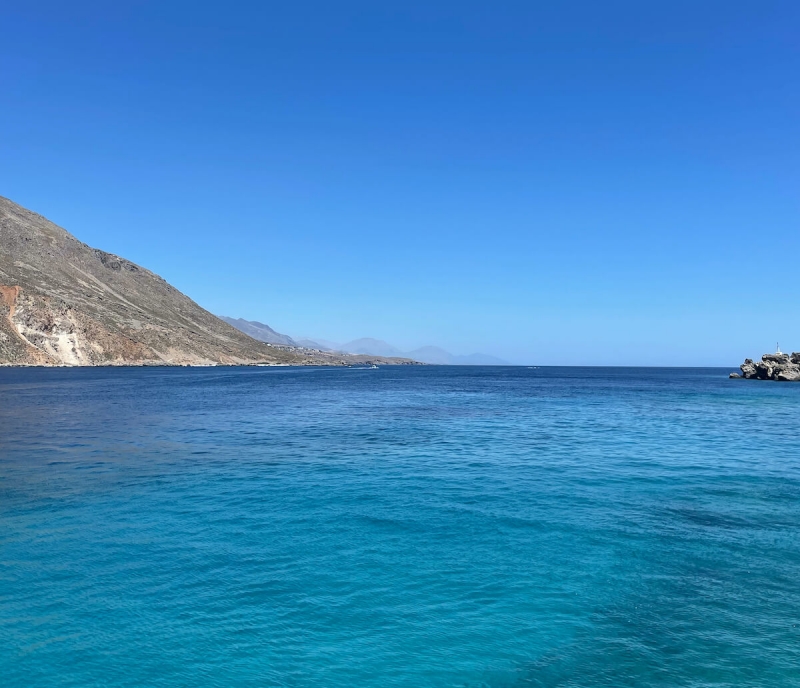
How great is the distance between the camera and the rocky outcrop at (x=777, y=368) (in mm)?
120738

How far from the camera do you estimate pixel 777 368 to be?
415 feet

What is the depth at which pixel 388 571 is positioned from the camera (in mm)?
14469

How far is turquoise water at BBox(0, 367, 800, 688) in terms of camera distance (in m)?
10.4

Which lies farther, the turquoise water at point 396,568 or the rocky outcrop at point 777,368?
the rocky outcrop at point 777,368

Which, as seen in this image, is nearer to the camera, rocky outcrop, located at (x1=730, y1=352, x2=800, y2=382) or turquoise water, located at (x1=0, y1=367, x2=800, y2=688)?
turquoise water, located at (x1=0, y1=367, x2=800, y2=688)

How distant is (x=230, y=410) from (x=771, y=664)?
179ft

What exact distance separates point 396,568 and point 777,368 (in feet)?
467

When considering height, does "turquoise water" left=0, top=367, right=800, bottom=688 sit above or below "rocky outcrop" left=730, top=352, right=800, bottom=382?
below

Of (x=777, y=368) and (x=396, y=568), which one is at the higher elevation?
(x=777, y=368)

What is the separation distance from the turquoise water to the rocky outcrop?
109 metres

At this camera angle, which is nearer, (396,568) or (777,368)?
(396,568)

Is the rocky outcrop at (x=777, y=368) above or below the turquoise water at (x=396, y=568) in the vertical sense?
above

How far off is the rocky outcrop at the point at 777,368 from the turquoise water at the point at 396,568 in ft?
358

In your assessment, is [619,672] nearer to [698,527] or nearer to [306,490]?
[698,527]
